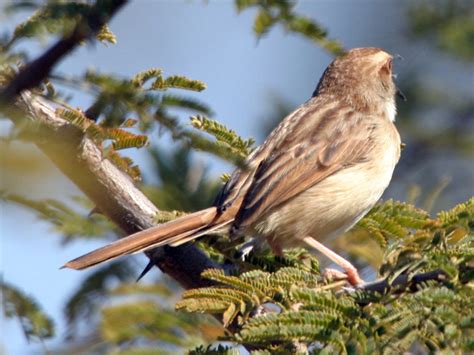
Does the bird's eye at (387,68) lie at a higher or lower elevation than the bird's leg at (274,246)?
higher

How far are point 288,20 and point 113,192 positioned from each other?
2.28 meters

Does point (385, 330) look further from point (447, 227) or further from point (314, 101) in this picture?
point (314, 101)

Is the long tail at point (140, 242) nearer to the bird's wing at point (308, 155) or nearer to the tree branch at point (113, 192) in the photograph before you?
the tree branch at point (113, 192)

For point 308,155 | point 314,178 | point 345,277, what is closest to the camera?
point 345,277

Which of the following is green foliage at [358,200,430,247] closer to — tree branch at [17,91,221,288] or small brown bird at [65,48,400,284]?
small brown bird at [65,48,400,284]

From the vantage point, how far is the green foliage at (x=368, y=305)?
9.26 feet

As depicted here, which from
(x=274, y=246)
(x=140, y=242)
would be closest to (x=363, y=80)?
(x=274, y=246)

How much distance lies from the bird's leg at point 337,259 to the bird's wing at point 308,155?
330 millimetres

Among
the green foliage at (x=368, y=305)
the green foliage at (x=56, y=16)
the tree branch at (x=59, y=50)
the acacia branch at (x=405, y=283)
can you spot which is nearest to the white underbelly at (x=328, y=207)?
the green foliage at (x=368, y=305)

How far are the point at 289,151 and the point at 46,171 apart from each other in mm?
3411

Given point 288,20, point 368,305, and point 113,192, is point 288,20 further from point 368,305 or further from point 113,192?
point 113,192

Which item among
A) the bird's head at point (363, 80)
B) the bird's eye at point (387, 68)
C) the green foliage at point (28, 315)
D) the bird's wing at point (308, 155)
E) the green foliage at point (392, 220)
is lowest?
the green foliage at point (28, 315)

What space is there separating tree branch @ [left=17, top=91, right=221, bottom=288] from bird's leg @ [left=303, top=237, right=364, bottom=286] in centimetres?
71

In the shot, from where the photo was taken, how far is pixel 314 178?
5484mm
